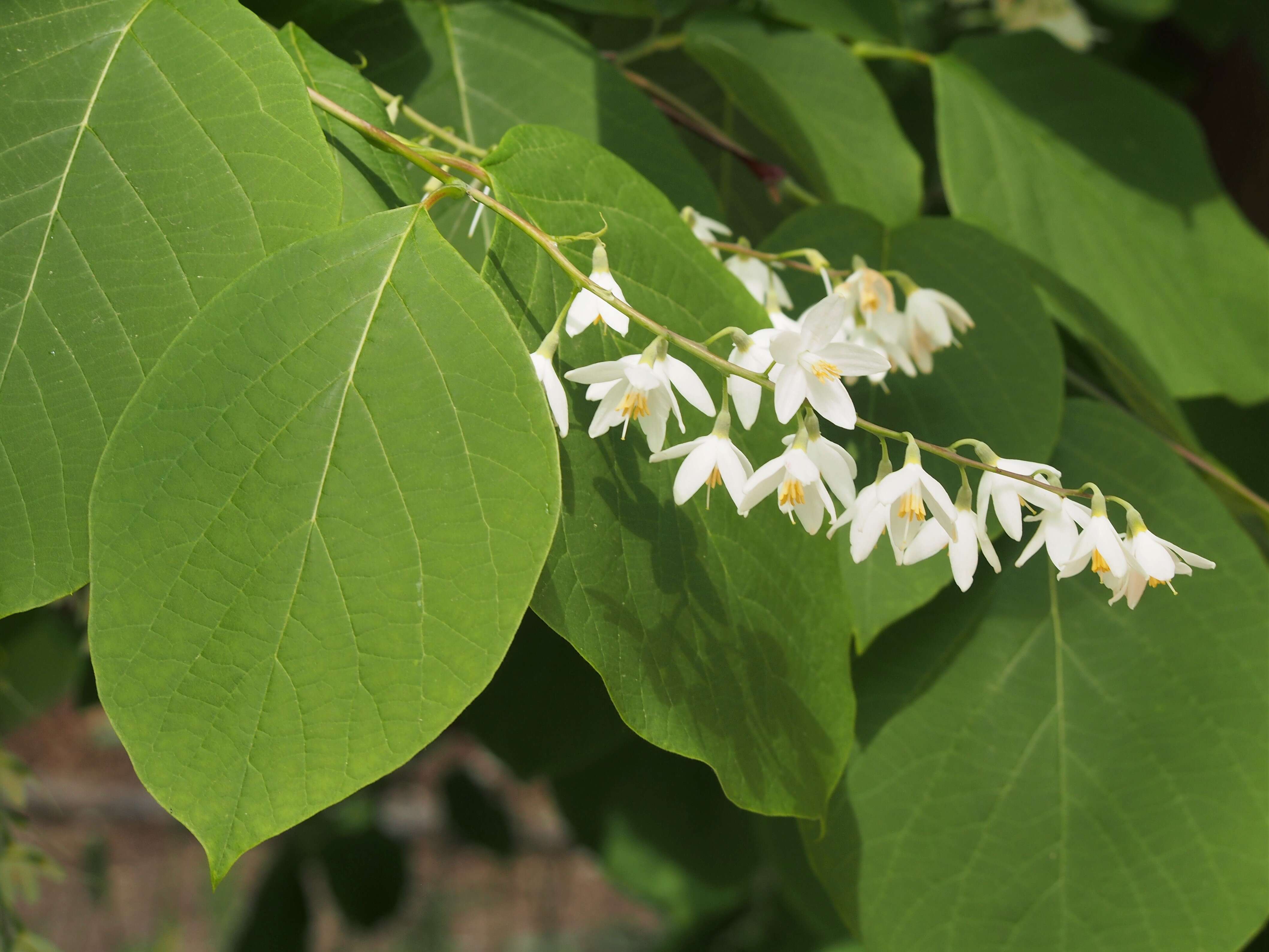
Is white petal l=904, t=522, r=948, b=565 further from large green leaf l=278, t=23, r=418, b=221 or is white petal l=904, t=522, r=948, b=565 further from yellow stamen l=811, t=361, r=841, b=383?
large green leaf l=278, t=23, r=418, b=221

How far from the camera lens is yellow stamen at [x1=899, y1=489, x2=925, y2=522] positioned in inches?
22.5

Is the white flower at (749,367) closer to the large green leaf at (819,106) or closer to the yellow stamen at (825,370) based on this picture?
the yellow stamen at (825,370)

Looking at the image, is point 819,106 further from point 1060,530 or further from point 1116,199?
point 1060,530

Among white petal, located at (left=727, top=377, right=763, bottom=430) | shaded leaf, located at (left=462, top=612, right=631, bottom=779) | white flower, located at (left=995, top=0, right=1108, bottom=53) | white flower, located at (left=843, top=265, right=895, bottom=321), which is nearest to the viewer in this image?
white petal, located at (left=727, top=377, right=763, bottom=430)

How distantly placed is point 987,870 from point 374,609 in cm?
60

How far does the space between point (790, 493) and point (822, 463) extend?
0.10 ft

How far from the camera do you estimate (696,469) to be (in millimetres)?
569

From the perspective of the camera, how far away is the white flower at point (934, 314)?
764 mm

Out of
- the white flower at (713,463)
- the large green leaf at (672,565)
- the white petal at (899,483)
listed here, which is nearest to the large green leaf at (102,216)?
the large green leaf at (672,565)

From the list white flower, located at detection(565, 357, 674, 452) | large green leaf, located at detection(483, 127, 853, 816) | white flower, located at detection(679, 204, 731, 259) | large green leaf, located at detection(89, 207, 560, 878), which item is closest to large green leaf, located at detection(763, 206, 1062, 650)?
white flower, located at detection(679, 204, 731, 259)

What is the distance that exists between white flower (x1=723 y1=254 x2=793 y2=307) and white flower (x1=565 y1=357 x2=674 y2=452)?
0.21 metres

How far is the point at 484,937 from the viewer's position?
411cm

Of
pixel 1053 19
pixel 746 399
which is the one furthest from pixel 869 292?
pixel 1053 19

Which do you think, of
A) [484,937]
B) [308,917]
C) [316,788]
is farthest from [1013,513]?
[484,937]
